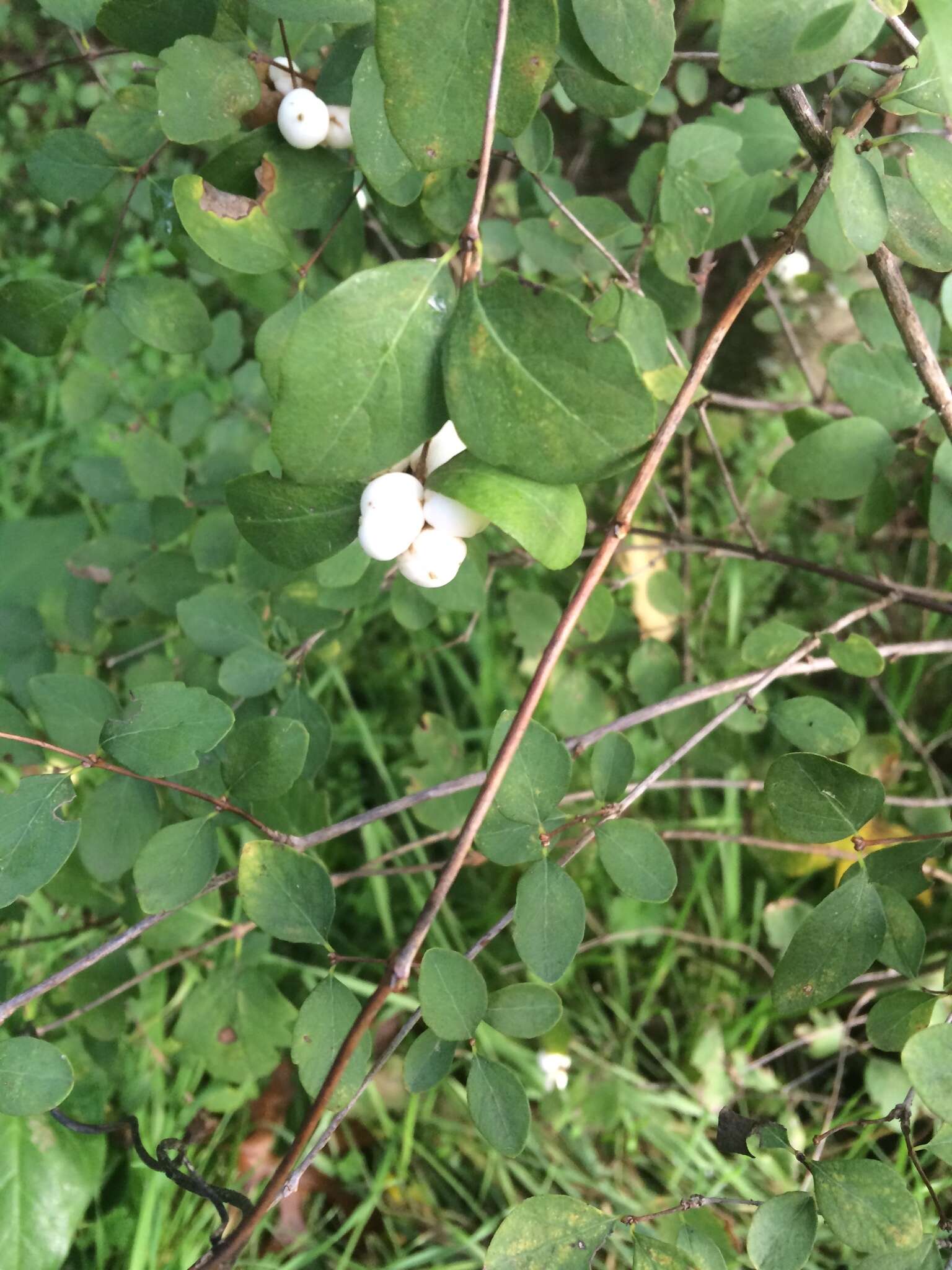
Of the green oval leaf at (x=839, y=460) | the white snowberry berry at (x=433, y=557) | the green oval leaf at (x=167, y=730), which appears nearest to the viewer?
the white snowberry berry at (x=433, y=557)

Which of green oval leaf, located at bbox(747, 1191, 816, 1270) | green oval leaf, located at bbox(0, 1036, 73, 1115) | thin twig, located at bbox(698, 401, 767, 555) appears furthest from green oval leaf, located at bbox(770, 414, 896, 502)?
green oval leaf, located at bbox(0, 1036, 73, 1115)

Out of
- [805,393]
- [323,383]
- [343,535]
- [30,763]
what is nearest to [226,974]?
[30,763]

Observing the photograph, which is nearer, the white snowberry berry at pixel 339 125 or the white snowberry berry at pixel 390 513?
the white snowberry berry at pixel 390 513

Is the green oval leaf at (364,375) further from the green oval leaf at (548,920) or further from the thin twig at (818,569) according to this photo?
the thin twig at (818,569)

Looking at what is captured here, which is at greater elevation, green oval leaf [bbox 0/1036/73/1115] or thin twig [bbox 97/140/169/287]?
thin twig [bbox 97/140/169/287]

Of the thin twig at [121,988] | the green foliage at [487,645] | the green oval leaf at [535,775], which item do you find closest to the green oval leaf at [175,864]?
the green foliage at [487,645]

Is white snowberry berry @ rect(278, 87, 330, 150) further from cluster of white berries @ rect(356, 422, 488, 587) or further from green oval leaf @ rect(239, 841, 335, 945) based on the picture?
green oval leaf @ rect(239, 841, 335, 945)
